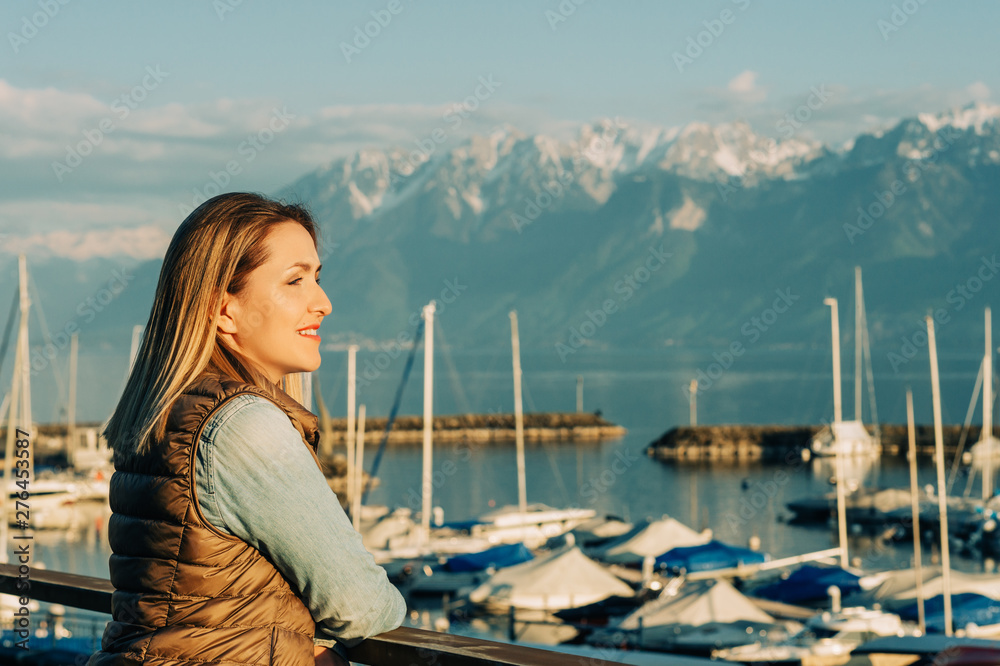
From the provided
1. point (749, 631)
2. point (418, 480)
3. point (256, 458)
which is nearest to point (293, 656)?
point (256, 458)

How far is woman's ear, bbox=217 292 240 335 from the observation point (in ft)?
6.12

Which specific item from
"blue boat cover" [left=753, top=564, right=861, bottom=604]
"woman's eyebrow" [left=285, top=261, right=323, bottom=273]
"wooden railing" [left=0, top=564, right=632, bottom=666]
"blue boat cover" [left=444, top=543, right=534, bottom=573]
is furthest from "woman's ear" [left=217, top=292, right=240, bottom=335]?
"blue boat cover" [left=444, top=543, right=534, bottom=573]

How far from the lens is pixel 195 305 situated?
5.94 feet

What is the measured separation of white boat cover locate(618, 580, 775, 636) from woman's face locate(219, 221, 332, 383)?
65.0ft

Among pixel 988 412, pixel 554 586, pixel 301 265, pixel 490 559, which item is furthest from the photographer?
pixel 988 412

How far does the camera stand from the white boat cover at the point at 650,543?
31.3 meters

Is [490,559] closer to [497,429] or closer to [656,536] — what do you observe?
[656,536]

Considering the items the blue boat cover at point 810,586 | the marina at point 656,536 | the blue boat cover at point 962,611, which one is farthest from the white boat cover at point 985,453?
the blue boat cover at point 962,611

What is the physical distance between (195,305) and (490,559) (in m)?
27.9

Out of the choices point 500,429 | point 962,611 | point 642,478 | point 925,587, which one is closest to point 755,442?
point 642,478

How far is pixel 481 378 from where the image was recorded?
Result: 186 meters

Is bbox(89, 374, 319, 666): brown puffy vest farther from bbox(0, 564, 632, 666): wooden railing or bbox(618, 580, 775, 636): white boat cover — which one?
bbox(618, 580, 775, 636): white boat cover

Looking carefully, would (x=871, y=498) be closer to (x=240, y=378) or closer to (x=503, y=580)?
(x=503, y=580)

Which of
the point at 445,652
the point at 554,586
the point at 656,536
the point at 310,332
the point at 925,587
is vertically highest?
the point at 310,332
